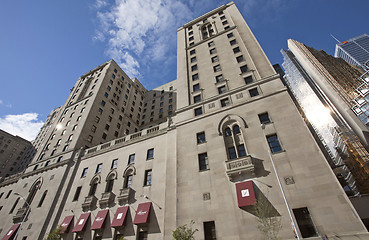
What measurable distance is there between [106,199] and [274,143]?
25.7 meters

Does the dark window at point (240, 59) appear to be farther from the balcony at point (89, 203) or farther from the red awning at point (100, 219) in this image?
the balcony at point (89, 203)

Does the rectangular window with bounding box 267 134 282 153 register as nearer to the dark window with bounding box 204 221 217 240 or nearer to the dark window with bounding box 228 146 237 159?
the dark window with bounding box 228 146 237 159

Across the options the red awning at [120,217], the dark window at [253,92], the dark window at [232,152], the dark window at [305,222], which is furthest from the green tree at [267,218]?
the red awning at [120,217]

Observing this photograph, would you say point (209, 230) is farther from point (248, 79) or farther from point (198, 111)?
point (248, 79)

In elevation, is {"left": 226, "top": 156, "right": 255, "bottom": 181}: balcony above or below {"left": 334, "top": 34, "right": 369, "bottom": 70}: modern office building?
below

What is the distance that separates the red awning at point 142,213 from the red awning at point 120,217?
89.5 inches

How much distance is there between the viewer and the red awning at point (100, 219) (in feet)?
82.4

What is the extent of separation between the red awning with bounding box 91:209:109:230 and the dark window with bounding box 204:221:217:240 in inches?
605

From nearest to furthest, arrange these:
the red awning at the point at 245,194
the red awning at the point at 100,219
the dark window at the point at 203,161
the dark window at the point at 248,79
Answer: the red awning at the point at 245,194
the dark window at the point at 203,161
the red awning at the point at 100,219
the dark window at the point at 248,79

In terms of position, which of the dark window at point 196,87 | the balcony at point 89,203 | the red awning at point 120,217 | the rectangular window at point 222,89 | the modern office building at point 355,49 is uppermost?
the modern office building at point 355,49

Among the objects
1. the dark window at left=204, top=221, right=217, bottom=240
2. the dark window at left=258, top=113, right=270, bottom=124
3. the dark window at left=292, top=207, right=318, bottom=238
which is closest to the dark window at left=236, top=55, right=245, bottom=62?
the dark window at left=258, top=113, right=270, bottom=124

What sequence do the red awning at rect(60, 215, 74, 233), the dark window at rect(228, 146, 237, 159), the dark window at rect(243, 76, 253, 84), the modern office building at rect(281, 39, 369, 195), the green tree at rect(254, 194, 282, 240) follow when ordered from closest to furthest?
1. the green tree at rect(254, 194, 282, 240)
2. the dark window at rect(228, 146, 237, 159)
3. the red awning at rect(60, 215, 74, 233)
4. the dark window at rect(243, 76, 253, 84)
5. the modern office building at rect(281, 39, 369, 195)

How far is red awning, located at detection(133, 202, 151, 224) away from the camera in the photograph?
74.0ft

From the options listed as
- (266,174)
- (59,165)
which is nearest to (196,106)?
(266,174)
